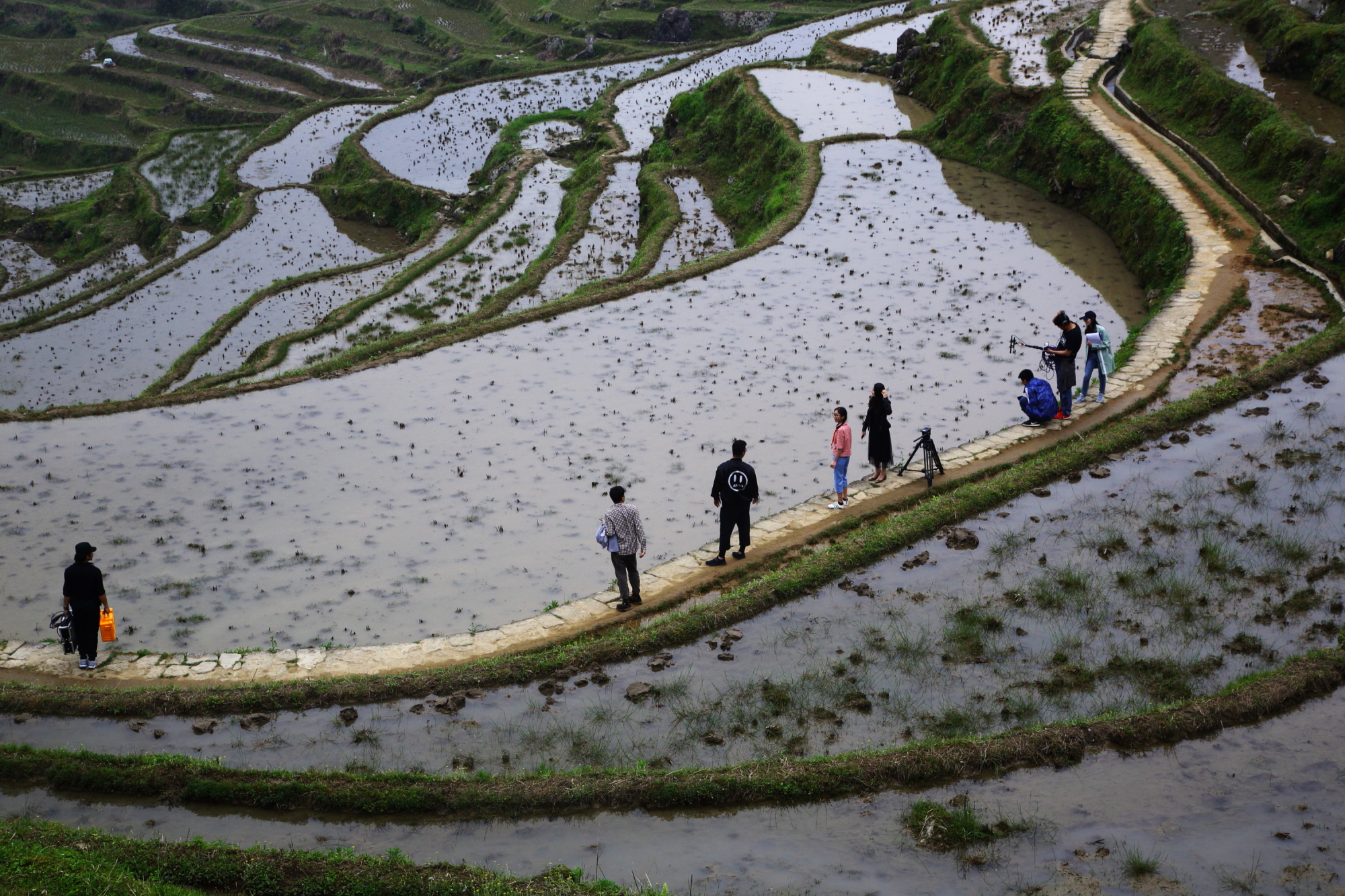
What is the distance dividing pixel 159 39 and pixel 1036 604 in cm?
8848

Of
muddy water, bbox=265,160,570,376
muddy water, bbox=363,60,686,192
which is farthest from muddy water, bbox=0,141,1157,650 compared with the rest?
muddy water, bbox=363,60,686,192

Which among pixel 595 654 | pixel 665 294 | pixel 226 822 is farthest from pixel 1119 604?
pixel 665 294

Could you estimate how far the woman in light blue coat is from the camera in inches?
595

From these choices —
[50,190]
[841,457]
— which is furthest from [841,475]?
[50,190]

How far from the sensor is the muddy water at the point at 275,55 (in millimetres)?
70000

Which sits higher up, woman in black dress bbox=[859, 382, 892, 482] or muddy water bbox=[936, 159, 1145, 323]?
muddy water bbox=[936, 159, 1145, 323]

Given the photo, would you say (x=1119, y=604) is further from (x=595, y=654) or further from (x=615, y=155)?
(x=615, y=155)

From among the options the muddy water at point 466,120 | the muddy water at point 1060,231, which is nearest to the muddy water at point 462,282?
the muddy water at point 466,120

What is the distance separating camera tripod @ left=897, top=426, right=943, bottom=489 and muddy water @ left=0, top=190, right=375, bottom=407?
19584 millimetres

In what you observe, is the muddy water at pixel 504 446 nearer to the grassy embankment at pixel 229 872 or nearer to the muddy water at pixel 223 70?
the grassy embankment at pixel 229 872

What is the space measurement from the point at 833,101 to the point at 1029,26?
29.6 feet

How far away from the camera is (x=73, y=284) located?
35781mm

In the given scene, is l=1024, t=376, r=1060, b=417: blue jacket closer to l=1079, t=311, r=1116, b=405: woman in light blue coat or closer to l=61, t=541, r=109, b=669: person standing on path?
l=1079, t=311, r=1116, b=405: woman in light blue coat

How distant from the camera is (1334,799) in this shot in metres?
7.77
